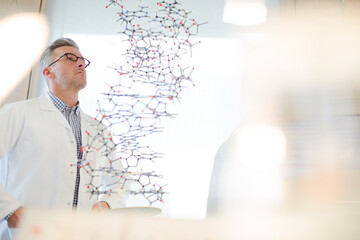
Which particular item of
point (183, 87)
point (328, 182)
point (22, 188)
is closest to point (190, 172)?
point (183, 87)

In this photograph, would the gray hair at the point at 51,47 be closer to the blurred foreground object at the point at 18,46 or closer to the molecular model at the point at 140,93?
A: the blurred foreground object at the point at 18,46

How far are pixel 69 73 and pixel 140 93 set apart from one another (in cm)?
26

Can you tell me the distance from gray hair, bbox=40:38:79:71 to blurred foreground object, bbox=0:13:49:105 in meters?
0.03

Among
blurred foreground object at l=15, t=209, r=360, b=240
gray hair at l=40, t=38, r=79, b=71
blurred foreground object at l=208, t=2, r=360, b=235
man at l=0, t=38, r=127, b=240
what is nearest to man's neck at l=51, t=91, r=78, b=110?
man at l=0, t=38, r=127, b=240

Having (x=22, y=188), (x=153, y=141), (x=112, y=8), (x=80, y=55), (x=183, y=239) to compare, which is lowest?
(x=183, y=239)

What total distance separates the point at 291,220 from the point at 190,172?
1.06ft

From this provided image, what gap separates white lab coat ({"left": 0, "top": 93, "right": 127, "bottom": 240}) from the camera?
112cm

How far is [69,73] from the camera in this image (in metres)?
1.26

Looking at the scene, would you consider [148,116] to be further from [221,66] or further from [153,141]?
[221,66]

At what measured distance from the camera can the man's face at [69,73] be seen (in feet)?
4.11

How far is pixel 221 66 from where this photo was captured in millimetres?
1229

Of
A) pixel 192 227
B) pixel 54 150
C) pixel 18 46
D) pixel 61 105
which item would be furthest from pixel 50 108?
pixel 192 227

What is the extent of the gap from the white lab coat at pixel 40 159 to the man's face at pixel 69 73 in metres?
0.07

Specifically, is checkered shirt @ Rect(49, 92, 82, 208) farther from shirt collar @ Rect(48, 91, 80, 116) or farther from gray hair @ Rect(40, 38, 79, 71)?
gray hair @ Rect(40, 38, 79, 71)
